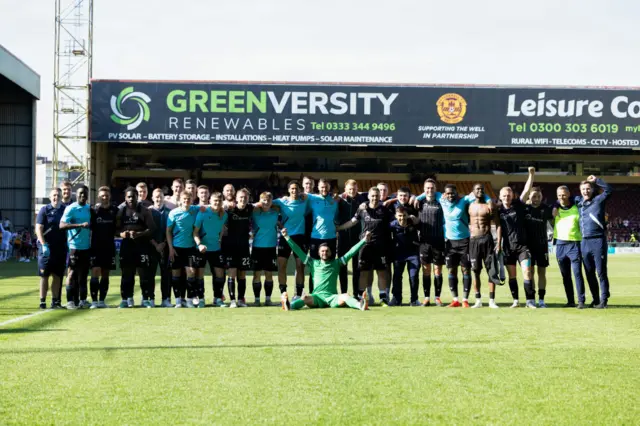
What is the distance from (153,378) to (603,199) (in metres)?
8.28

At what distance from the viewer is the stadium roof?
34094 mm

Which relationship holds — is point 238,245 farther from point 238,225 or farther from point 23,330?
point 23,330

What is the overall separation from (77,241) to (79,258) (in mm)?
247

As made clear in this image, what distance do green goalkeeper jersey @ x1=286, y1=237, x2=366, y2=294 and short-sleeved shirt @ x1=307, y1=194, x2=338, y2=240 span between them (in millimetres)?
495

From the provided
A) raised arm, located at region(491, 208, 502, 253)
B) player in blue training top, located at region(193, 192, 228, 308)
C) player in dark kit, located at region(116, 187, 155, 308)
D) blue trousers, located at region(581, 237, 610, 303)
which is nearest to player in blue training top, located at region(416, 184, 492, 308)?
raised arm, located at region(491, 208, 502, 253)

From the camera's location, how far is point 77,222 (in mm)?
11867

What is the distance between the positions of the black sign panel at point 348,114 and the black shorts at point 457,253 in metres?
28.5

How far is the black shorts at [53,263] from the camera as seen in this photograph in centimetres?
1181

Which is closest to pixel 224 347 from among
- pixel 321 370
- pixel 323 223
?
pixel 321 370

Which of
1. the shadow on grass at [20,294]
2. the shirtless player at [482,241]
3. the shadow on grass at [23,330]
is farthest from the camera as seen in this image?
the shadow on grass at [20,294]

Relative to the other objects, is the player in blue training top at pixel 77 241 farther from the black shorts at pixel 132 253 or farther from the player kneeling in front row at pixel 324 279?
the player kneeling in front row at pixel 324 279

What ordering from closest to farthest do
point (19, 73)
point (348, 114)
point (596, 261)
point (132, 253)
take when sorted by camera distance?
point (596, 261) < point (132, 253) < point (19, 73) < point (348, 114)

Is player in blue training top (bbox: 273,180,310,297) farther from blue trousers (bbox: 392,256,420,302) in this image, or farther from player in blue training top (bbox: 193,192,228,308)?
blue trousers (bbox: 392,256,420,302)

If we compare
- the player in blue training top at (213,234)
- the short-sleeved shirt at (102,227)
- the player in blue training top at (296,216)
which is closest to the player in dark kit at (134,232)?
the short-sleeved shirt at (102,227)
